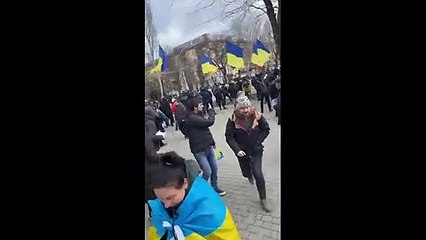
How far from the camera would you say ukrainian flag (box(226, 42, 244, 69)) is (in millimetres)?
878

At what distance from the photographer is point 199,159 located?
3.01ft

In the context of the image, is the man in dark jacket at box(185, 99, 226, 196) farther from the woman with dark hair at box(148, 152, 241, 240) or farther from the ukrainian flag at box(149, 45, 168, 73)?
the ukrainian flag at box(149, 45, 168, 73)

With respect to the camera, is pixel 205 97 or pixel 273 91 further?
pixel 205 97

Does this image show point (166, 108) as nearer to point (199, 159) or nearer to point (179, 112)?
point (179, 112)

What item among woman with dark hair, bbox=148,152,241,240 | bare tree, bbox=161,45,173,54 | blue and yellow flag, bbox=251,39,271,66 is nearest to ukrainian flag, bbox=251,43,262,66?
blue and yellow flag, bbox=251,39,271,66

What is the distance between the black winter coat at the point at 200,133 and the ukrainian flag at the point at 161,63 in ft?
0.49

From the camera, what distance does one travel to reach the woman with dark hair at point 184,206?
92 centimetres

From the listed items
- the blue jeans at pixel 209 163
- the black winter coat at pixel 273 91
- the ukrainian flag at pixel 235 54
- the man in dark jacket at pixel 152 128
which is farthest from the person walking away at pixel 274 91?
the man in dark jacket at pixel 152 128

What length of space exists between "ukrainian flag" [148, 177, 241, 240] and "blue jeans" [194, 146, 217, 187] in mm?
26

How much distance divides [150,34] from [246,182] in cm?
46

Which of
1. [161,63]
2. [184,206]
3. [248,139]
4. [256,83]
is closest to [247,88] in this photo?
[256,83]
